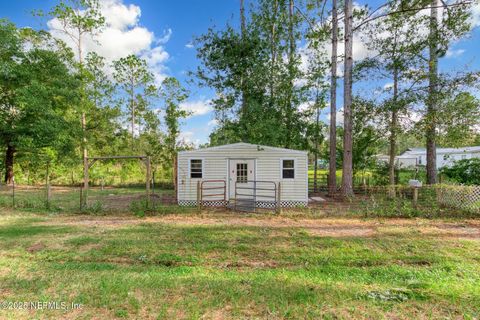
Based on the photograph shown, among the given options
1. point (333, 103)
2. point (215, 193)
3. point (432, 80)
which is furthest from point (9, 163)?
point (432, 80)

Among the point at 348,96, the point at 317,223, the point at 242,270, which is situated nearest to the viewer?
the point at 242,270

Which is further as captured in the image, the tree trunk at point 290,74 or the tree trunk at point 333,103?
the tree trunk at point 290,74

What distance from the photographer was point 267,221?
22.4 ft

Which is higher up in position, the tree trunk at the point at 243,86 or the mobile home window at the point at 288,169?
the tree trunk at the point at 243,86

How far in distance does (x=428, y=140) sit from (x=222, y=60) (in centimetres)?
1098

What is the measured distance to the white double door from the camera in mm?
9844

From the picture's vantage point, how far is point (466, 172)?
35.5 feet

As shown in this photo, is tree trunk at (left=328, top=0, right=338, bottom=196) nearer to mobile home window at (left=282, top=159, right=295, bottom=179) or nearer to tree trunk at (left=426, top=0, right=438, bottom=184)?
mobile home window at (left=282, top=159, right=295, bottom=179)

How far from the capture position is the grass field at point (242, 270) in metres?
2.54

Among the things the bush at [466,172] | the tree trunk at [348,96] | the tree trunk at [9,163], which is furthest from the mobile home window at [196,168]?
the tree trunk at [9,163]

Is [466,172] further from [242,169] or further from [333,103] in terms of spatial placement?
[242,169]

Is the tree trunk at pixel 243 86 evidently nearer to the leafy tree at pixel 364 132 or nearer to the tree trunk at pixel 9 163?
the leafy tree at pixel 364 132

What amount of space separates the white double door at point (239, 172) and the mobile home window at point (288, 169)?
1303mm

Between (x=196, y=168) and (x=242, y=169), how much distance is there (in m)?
1.96
